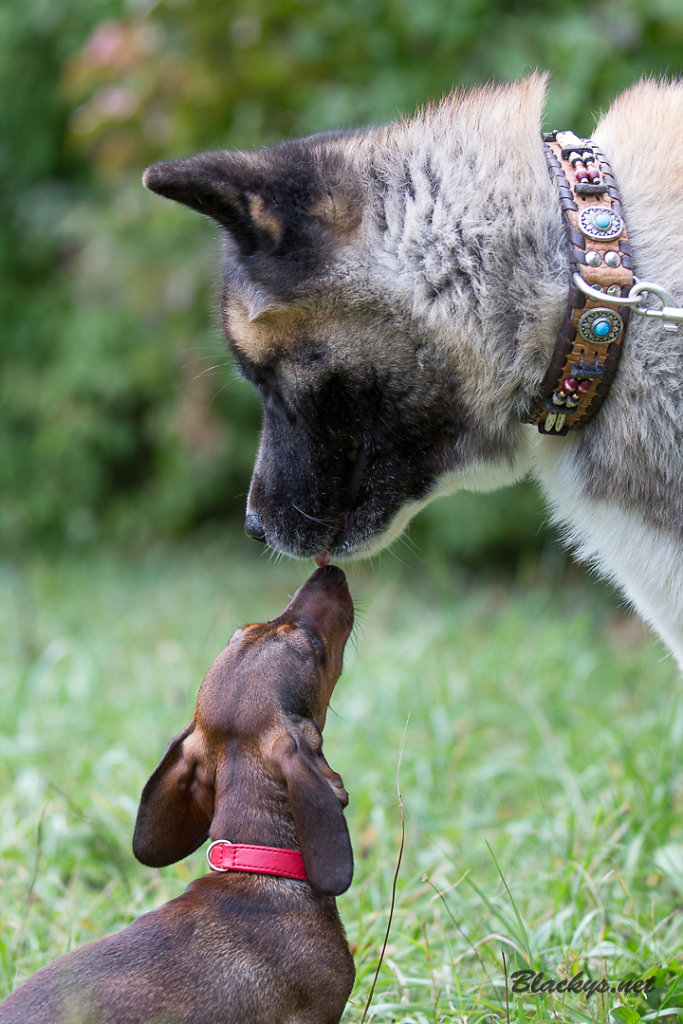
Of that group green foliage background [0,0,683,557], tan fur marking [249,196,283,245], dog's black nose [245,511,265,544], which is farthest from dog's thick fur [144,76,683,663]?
green foliage background [0,0,683,557]

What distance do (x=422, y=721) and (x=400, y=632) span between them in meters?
1.40

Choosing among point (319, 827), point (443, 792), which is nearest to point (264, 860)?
point (319, 827)

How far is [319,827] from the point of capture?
1.92 metres

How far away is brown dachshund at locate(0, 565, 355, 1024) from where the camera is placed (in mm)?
1887

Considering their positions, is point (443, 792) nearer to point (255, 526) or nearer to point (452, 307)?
point (255, 526)

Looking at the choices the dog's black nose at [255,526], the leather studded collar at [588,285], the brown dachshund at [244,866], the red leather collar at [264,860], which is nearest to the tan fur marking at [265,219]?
the leather studded collar at [588,285]

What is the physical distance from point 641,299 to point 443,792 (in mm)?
1961

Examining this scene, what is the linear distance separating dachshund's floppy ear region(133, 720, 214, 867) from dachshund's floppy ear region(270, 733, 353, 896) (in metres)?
0.32

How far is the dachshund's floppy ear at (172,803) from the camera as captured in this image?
2258mm

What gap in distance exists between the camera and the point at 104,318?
25.5 feet

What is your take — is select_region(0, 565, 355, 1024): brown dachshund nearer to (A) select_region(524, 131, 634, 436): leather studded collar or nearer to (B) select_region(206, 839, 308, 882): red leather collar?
(B) select_region(206, 839, 308, 882): red leather collar

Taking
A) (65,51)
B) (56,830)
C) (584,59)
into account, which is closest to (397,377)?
(56,830)

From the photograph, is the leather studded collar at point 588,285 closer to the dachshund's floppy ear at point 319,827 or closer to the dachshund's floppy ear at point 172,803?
the dachshund's floppy ear at point 319,827

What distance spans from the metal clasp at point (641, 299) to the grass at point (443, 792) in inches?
46.8
